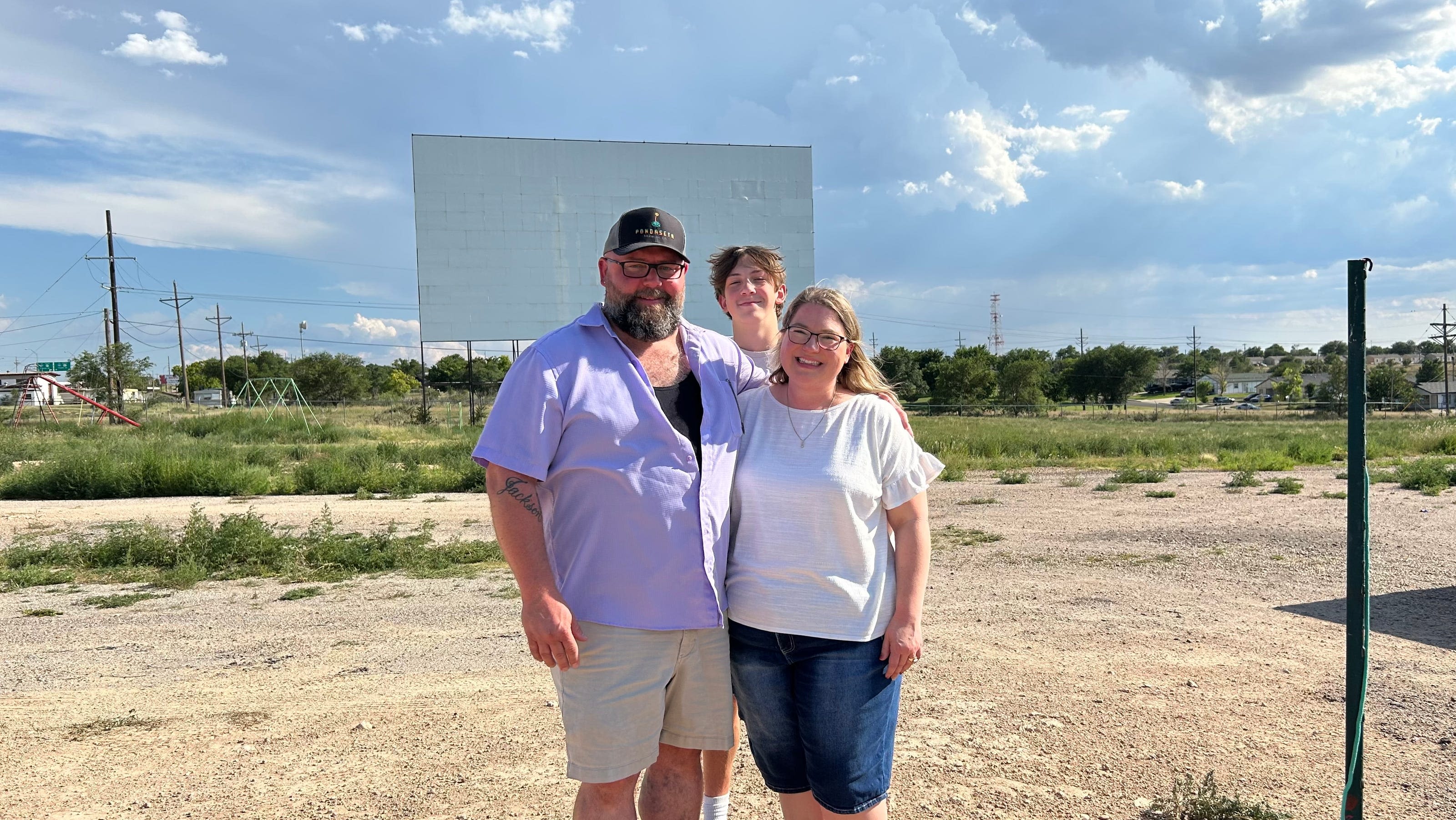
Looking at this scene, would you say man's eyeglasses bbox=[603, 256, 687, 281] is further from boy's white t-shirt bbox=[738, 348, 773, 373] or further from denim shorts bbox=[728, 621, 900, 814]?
A: denim shorts bbox=[728, 621, 900, 814]

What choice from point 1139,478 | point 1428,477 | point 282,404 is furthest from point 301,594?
point 282,404

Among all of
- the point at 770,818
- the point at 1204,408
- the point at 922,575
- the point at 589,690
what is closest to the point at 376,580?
the point at 770,818

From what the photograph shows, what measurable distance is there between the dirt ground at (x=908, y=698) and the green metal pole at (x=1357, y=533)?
85 centimetres

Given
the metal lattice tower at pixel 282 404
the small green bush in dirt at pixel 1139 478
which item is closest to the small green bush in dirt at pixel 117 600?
the small green bush in dirt at pixel 1139 478

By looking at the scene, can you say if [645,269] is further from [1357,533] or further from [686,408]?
[1357,533]

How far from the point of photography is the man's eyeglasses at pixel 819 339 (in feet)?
7.45

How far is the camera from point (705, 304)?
2612cm

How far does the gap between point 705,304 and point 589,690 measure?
24.3 meters

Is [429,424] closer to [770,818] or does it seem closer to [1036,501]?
[1036,501]

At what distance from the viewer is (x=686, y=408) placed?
235 cm

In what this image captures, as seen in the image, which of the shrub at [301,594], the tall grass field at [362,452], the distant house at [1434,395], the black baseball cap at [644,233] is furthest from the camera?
the distant house at [1434,395]

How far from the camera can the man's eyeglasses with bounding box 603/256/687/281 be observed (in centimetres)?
238

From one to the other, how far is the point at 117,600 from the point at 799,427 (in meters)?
6.81

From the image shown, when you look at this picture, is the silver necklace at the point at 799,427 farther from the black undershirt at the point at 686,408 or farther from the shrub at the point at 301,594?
the shrub at the point at 301,594
